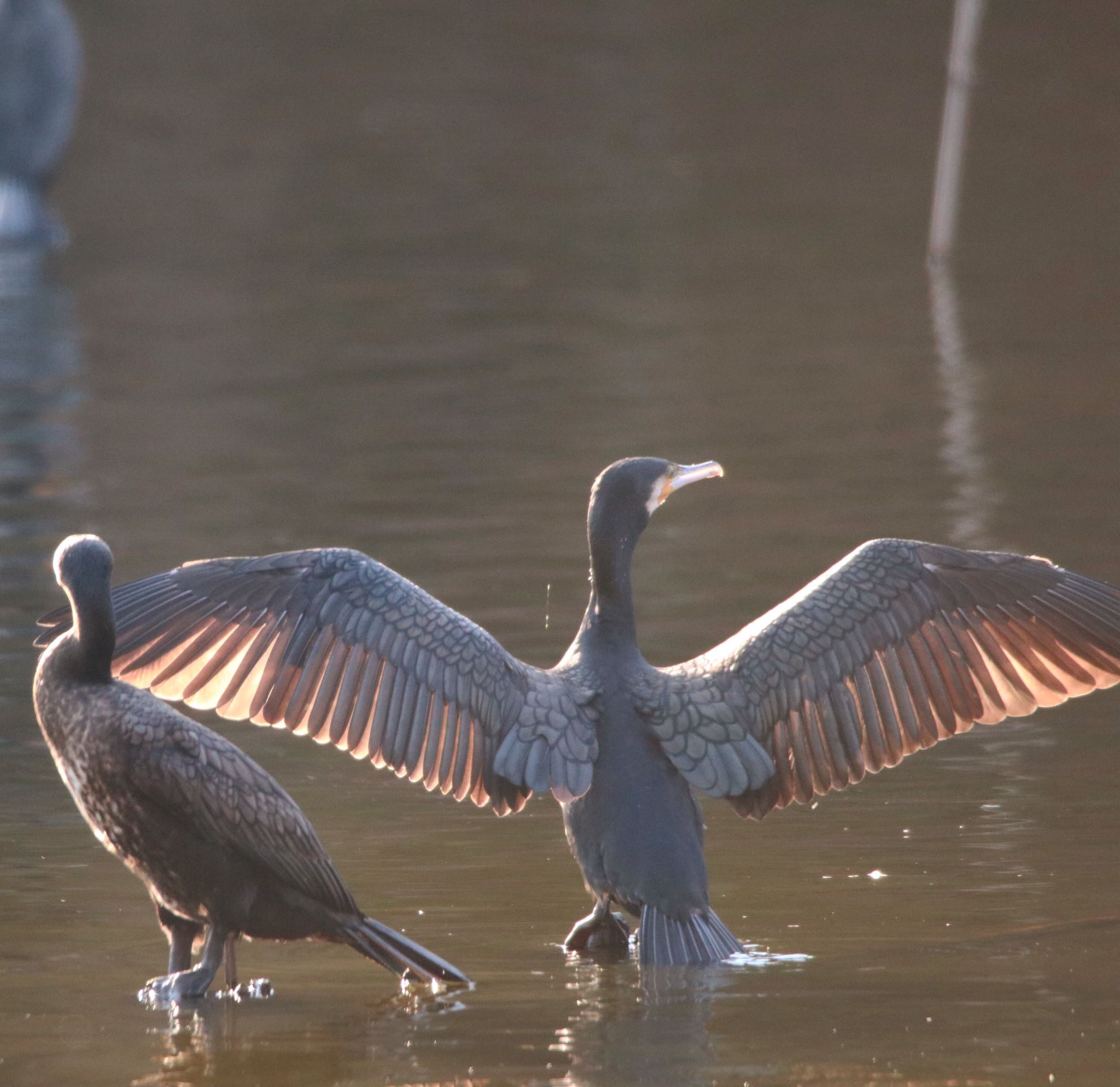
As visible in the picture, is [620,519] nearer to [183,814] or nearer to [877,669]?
[877,669]

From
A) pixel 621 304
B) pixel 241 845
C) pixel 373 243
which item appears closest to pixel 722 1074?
pixel 241 845

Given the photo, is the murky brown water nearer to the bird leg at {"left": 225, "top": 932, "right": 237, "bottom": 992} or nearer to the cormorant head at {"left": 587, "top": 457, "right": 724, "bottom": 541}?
the bird leg at {"left": 225, "top": 932, "right": 237, "bottom": 992}

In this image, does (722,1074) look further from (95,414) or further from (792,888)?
(95,414)

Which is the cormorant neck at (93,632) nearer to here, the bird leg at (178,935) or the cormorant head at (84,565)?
the cormorant head at (84,565)

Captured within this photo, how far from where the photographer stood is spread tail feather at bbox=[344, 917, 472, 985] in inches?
237

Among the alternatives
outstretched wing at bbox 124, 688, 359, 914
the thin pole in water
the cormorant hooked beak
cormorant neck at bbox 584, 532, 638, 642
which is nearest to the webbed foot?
outstretched wing at bbox 124, 688, 359, 914

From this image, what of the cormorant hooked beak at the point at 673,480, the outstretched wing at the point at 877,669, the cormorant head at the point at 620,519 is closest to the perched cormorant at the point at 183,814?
the outstretched wing at the point at 877,669

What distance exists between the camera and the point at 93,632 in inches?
239

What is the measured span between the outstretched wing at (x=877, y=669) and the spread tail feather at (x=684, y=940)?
1.22ft

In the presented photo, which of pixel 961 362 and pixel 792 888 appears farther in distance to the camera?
pixel 961 362

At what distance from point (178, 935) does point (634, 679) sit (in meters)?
1.35

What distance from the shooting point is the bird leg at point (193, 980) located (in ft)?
19.7

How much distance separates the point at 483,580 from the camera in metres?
10.3

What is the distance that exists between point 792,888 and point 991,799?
3.22ft
